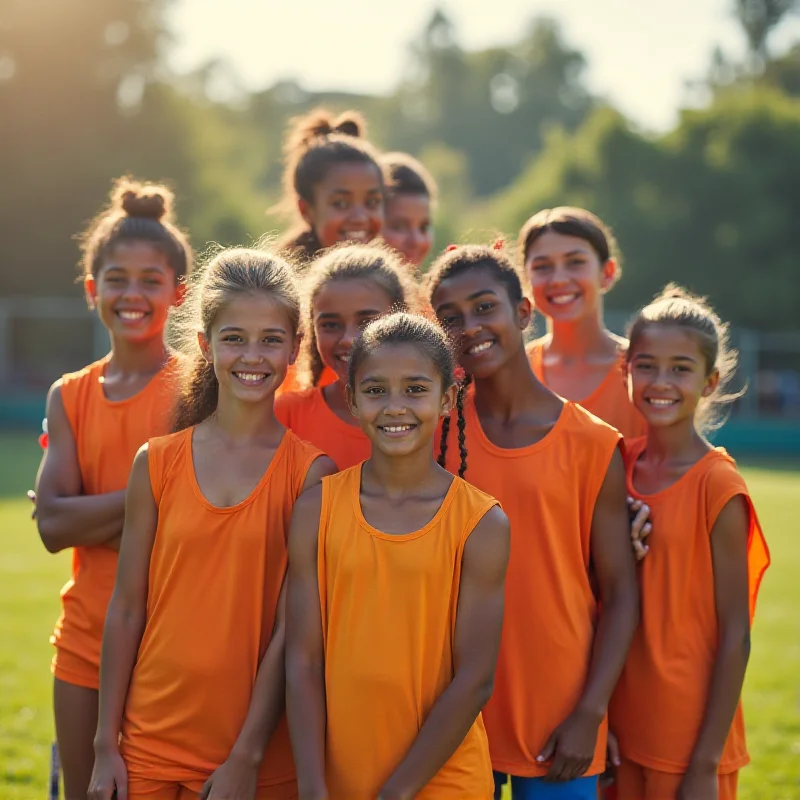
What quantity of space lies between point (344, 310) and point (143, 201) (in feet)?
2.91

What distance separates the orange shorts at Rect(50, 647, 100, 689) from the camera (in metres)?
2.95

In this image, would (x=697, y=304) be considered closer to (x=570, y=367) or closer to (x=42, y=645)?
(x=570, y=367)

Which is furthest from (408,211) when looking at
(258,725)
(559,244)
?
(258,725)

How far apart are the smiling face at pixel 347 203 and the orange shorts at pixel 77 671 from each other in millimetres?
1869

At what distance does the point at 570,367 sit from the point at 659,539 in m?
0.99

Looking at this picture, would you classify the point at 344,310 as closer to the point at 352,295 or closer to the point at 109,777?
the point at 352,295

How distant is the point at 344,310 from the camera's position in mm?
3012

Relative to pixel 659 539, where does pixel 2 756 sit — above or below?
below

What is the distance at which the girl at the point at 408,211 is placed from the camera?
185 inches

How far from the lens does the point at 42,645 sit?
21.0ft

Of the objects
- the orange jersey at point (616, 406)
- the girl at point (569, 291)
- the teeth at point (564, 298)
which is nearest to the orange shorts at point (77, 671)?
the orange jersey at point (616, 406)

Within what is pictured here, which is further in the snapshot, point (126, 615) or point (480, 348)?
point (480, 348)

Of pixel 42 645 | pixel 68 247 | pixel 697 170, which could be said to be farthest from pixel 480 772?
pixel 697 170

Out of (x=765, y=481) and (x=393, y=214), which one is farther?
(x=765, y=481)
